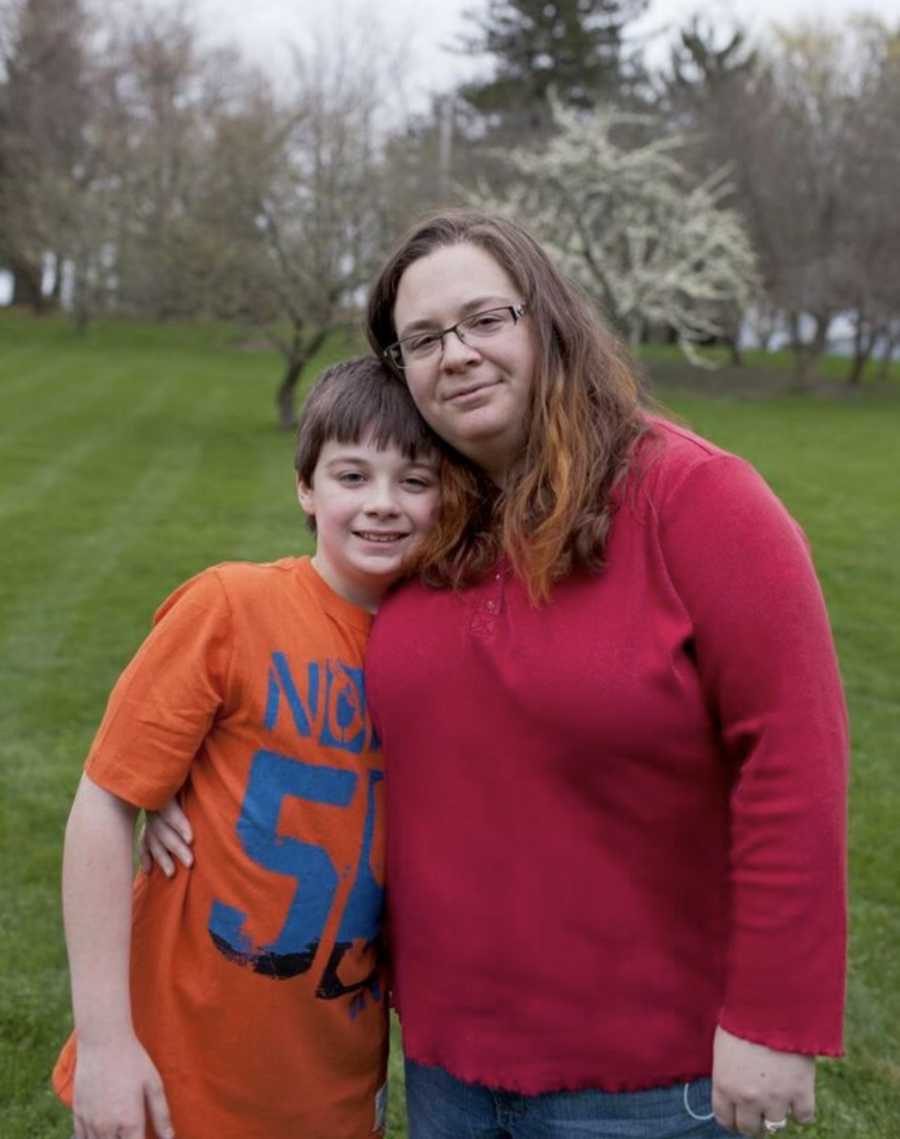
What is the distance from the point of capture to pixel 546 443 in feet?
5.32

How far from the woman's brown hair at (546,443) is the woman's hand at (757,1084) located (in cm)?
60

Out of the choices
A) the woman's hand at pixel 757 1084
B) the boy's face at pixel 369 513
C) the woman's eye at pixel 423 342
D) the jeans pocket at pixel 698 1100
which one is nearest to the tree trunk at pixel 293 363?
the boy's face at pixel 369 513

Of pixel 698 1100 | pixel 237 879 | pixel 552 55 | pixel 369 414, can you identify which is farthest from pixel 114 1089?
pixel 552 55

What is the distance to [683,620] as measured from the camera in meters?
1.47

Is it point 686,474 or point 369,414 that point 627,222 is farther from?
point 686,474

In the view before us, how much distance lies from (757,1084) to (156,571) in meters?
8.00

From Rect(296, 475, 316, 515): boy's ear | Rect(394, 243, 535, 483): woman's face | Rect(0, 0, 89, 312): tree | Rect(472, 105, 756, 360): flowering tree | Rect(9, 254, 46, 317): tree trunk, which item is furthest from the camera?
Rect(9, 254, 46, 317): tree trunk

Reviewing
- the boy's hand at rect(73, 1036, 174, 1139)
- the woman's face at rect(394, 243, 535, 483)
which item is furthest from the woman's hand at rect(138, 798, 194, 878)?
the woman's face at rect(394, 243, 535, 483)

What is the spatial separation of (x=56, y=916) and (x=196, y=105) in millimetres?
36646

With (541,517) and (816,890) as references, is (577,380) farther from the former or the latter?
(816,890)

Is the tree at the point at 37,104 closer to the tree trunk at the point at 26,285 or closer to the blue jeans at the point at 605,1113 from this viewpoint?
the tree trunk at the point at 26,285

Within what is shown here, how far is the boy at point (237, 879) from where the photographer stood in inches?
64.8

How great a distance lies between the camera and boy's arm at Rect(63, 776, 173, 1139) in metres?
1.63

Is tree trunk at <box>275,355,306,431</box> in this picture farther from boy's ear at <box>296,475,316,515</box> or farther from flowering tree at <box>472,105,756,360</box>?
boy's ear at <box>296,475,316,515</box>
